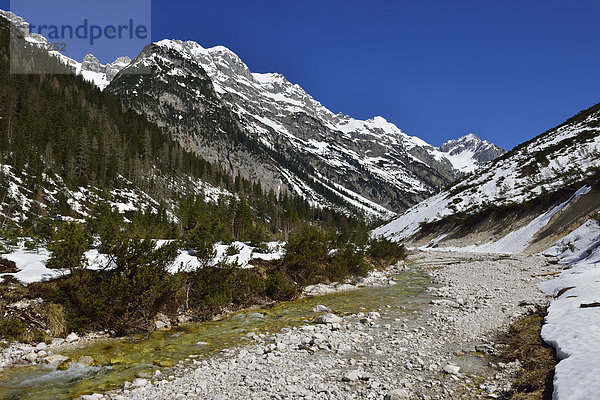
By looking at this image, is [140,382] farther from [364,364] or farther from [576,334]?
[576,334]

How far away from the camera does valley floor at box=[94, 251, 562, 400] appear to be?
23.2 ft

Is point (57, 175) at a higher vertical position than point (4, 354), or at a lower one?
higher

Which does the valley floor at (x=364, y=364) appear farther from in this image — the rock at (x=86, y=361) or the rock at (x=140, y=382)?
the rock at (x=86, y=361)

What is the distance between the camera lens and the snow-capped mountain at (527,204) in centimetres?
3931

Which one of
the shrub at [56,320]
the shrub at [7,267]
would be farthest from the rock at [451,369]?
the shrub at [7,267]

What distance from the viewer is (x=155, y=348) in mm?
10344

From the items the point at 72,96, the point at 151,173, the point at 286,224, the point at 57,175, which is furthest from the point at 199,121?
the point at 57,175

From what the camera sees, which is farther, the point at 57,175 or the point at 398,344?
the point at 57,175

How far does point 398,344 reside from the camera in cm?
1009

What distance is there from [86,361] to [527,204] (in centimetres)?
5788

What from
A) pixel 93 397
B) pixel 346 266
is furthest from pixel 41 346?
pixel 346 266

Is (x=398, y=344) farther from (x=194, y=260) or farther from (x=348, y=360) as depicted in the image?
(x=194, y=260)

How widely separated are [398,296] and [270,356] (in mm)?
12036

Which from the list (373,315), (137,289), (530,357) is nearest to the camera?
(530,357)
